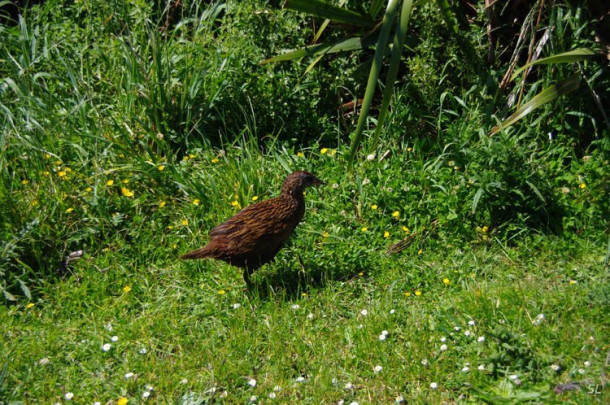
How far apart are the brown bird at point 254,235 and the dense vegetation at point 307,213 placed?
0.25 meters

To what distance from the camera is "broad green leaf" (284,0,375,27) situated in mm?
5105

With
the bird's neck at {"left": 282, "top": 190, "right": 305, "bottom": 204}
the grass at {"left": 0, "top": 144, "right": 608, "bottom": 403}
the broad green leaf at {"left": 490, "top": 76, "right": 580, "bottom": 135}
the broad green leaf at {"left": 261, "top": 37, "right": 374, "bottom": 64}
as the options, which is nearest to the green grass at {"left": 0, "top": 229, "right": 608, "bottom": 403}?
the grass at {"left": 0, "top": 144, "right": 608, "bottom": 403}

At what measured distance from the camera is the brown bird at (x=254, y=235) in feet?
15.5

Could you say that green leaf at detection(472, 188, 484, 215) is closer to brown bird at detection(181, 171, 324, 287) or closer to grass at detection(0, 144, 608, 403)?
grass at detection(0, 144, 608, 403)

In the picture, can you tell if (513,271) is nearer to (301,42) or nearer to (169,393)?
(169,393)

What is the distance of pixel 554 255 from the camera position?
16.3 ft

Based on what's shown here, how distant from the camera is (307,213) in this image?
5633mm

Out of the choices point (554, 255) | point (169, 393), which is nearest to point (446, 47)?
point (554, 255)

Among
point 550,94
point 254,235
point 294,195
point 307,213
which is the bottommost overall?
point 307,213

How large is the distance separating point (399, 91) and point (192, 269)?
7.36 feet

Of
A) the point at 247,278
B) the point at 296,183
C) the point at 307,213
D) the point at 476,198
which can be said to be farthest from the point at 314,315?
the point at 476,198

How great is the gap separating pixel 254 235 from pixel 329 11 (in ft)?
5.61

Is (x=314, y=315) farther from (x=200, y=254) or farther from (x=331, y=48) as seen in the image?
(x=331, y=48)

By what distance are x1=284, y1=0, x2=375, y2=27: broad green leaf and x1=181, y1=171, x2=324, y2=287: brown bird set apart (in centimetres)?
128
